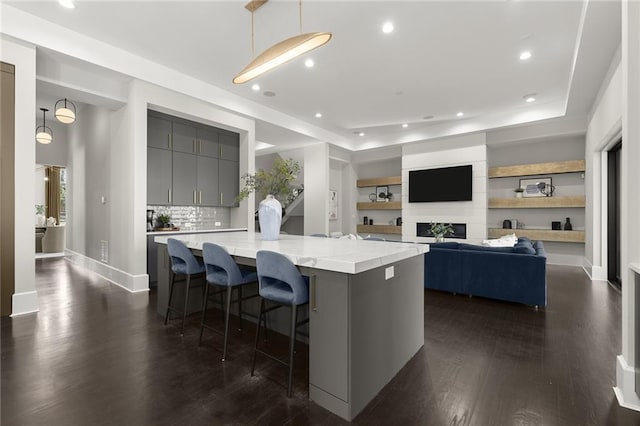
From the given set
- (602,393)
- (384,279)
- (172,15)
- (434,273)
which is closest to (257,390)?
(384,279)

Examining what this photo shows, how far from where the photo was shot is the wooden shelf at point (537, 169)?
639 centimetres

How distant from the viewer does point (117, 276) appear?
4852mm

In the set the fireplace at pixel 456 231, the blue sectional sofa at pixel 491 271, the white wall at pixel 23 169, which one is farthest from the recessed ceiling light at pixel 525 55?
the white wall at pixel 23 169

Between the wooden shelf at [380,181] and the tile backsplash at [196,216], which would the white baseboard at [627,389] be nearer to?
the tile backsplash at [196,216]

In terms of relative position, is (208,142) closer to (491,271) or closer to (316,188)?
(316,188)

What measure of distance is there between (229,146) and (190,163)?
946 millimetres

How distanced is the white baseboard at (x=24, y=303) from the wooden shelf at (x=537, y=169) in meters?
8.61

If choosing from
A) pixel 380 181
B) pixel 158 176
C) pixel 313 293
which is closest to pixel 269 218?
pixel 313 293

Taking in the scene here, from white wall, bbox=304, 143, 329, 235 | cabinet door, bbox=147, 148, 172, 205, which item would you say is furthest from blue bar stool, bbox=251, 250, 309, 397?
white wall, bbox=304, 143, 329, 235

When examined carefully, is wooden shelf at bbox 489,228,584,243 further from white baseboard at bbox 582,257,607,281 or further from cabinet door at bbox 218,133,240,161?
cabinet door at bbox 218,133,240,161

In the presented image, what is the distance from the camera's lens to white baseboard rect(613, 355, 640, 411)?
186 centimetres

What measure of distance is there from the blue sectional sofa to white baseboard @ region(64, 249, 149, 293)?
4.24m

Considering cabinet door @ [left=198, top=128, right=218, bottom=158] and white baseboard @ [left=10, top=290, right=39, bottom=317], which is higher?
cabinet door @ [left=198, top=128, right=218, bottom=158]

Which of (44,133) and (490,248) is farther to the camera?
(44,133)
